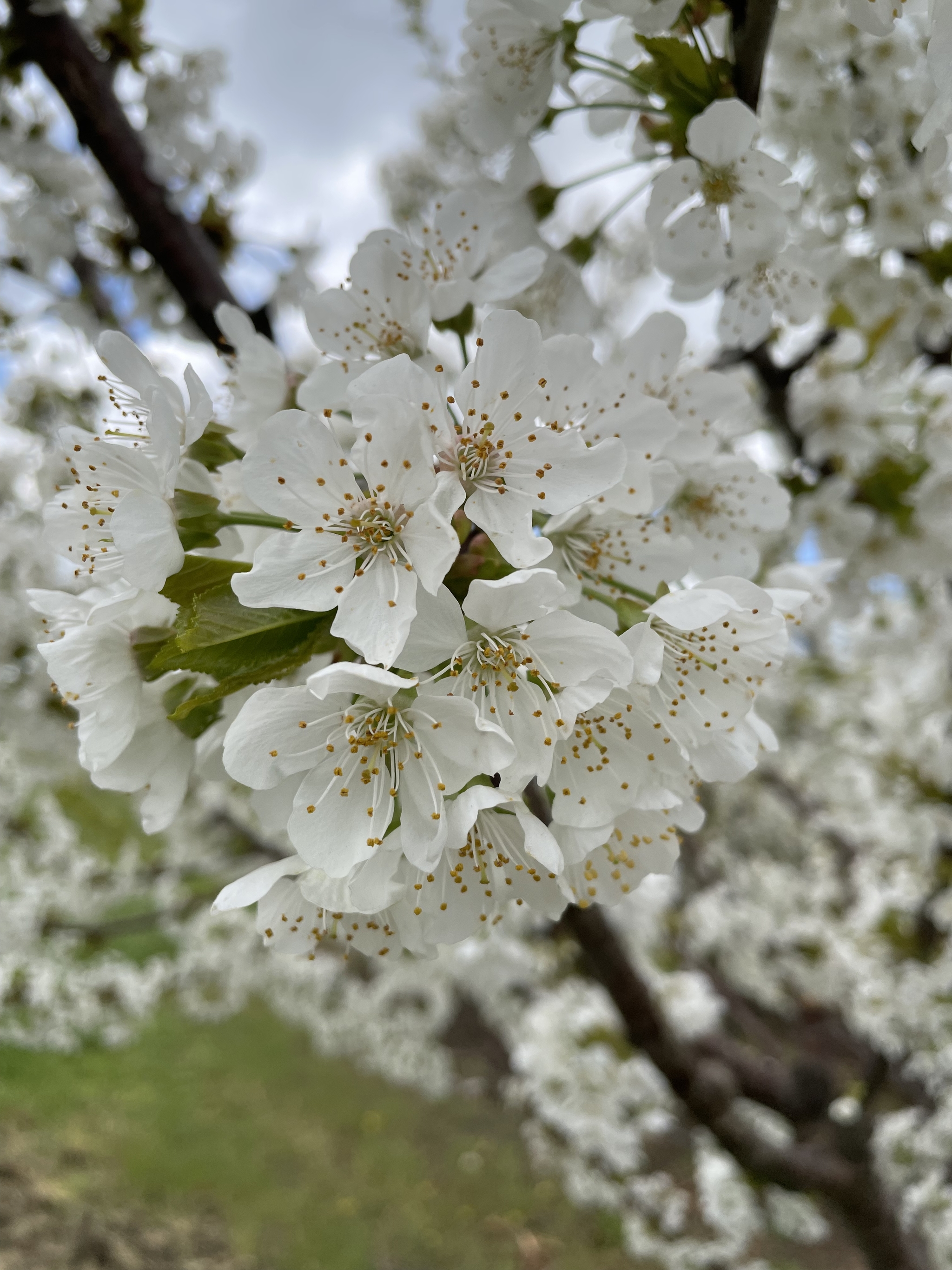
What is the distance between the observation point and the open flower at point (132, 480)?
0.75 meters

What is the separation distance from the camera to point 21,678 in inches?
107

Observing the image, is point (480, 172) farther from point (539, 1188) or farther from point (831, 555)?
point (539, 1188)

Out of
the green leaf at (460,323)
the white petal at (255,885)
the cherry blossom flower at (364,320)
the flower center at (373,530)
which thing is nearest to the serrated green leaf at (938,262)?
the green leaf at (460,323)

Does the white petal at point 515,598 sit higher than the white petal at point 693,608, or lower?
lower

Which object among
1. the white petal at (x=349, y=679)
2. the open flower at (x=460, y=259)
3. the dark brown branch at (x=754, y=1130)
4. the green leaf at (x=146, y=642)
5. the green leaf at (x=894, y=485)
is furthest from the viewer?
the dark brown branch at (x=754, y=1130)

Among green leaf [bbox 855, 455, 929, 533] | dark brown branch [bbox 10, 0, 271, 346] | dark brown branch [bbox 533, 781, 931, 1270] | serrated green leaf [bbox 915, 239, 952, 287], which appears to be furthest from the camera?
dark brown branch [bbox 533, 781, 931, 1270]

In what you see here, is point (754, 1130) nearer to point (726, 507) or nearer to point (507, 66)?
point (726, 507)

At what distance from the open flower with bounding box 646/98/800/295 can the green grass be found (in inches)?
270

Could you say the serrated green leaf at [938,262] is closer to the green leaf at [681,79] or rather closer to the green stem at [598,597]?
the green leaf at [681,79]

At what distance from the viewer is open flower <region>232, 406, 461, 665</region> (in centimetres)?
72

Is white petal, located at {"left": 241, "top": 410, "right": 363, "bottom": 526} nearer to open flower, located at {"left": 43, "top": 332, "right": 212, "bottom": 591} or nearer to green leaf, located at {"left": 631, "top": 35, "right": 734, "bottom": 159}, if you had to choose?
open flower, located at {"left": 43, "top": 332, "right": 212, "bottom": 591}

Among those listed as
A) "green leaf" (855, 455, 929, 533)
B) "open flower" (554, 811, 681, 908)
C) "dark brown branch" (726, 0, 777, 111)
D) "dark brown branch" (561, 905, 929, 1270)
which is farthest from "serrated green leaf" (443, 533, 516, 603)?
"dark brown branch" (561, 905, 929, 1270)

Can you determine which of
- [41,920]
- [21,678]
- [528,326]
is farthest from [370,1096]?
[528,326]

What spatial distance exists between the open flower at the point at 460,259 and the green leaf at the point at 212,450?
31 cm
